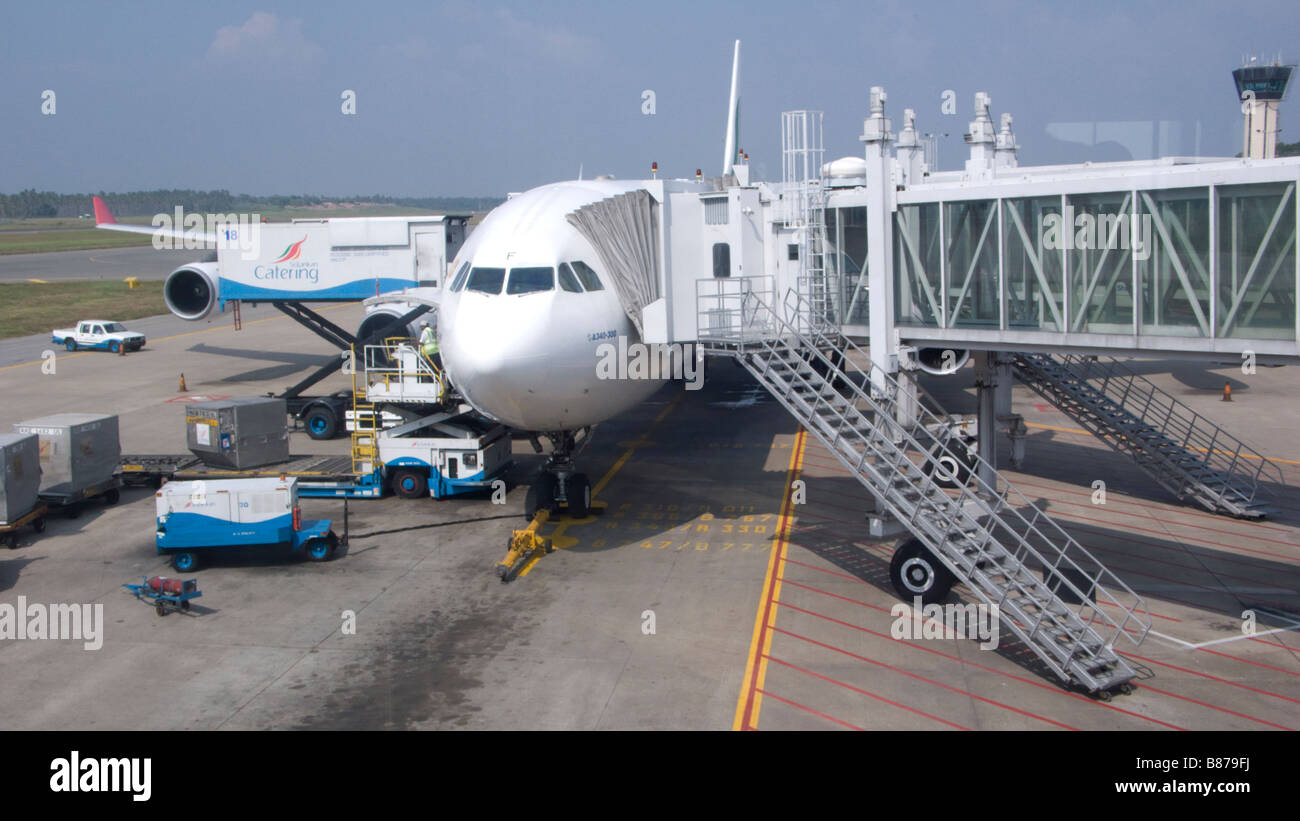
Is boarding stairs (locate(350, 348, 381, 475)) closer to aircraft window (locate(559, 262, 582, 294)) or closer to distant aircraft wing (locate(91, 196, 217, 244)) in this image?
aircraft window (locate(559, 262, 582, 294))

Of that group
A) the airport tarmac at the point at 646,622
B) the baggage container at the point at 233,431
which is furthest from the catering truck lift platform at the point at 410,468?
the airport tarmac at the point at 646,622

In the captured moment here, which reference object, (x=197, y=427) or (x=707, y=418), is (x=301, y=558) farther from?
(x=707, y=418)

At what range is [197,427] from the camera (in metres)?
26.3

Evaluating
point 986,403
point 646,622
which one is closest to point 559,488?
point 646,622

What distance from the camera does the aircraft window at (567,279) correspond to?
68.3 feet

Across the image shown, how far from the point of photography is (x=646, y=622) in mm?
18078

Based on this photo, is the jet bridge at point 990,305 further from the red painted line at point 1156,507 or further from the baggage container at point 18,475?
the baggage container at point 18,475

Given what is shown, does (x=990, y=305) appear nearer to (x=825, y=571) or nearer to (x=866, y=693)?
(x=825, y=571)

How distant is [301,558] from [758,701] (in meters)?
11.3

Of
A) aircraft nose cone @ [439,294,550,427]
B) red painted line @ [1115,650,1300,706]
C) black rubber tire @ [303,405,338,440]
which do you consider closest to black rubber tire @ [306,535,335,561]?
aircraft nose cone @ [439,294,550,427]

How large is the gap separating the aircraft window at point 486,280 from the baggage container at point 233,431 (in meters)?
8.45

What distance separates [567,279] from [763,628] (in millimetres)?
7720
